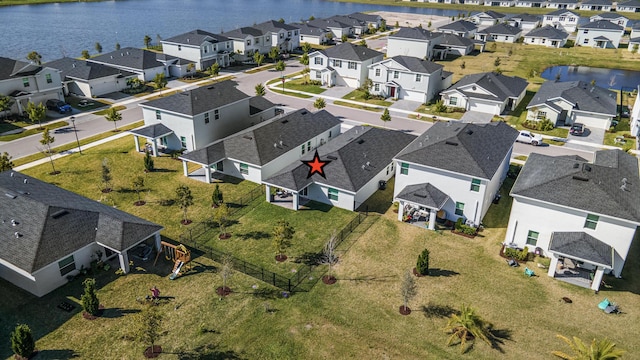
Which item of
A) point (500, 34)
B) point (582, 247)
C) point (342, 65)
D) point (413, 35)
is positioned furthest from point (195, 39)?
point (500, 34)

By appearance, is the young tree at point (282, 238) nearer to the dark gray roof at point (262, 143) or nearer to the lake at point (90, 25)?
the dark gray roof at point (262, 143)

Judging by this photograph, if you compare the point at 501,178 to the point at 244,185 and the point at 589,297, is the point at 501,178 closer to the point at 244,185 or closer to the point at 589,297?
the point at 589,297

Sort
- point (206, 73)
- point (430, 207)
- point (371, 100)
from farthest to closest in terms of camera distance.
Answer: point (206, 73) → point (371, 100) → point (430, 207)

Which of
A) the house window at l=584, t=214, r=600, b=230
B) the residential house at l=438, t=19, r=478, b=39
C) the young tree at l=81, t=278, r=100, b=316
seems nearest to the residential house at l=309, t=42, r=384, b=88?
the residential house at l=438, t=19, r=478, b=39

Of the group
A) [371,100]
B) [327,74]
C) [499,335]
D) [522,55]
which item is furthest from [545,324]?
[522,55]

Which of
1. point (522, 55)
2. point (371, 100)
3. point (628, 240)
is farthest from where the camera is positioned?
point (522, 55)

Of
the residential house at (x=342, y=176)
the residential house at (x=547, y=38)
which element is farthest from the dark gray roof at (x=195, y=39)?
the residential house at (x=547, y=38)

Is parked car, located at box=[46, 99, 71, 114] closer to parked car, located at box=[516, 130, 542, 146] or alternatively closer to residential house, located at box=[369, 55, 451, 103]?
residential house, located at box=[369, 55, 451, 103]
